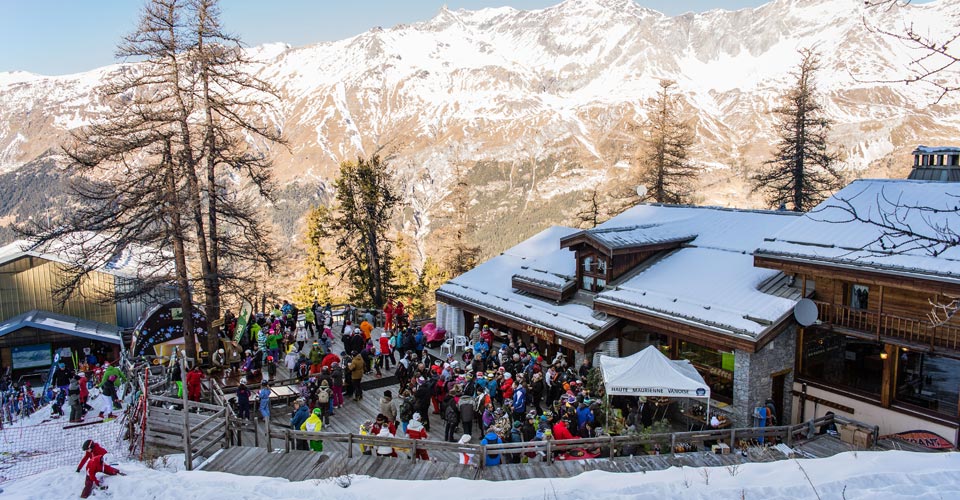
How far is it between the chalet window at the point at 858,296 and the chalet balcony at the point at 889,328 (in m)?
0.35

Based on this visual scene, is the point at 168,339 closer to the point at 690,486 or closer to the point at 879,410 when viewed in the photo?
the point at 690,486

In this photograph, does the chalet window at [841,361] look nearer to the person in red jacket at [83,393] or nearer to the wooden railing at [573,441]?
the wooden railing at [573,441]

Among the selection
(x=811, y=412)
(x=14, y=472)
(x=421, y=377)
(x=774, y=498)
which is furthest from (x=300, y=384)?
(x=811, y=412)

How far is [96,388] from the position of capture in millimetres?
21906

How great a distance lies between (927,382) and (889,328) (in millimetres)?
3497

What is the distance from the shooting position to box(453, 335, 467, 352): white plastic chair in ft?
80.5

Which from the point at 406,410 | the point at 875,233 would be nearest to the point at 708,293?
the point at 875,233

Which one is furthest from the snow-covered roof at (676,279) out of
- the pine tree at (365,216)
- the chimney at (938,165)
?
the pine tree at (365,216)

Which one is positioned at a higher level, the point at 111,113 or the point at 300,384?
the point at 111,113

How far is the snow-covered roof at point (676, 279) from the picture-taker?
17.7 m

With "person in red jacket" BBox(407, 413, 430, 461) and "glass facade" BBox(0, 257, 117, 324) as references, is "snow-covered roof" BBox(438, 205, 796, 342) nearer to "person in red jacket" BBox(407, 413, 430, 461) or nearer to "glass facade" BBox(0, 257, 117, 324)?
"person in red jacket" BBox(407, 413, 430, 461)

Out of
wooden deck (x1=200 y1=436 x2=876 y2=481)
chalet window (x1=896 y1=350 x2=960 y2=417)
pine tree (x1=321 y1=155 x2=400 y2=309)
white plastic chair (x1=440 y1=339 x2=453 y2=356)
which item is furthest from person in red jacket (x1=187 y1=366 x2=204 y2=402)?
chalet window (x1=896 y1=350 x2=960 y2=417)

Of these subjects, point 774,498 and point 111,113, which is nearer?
point 774,498

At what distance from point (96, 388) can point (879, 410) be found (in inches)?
952
